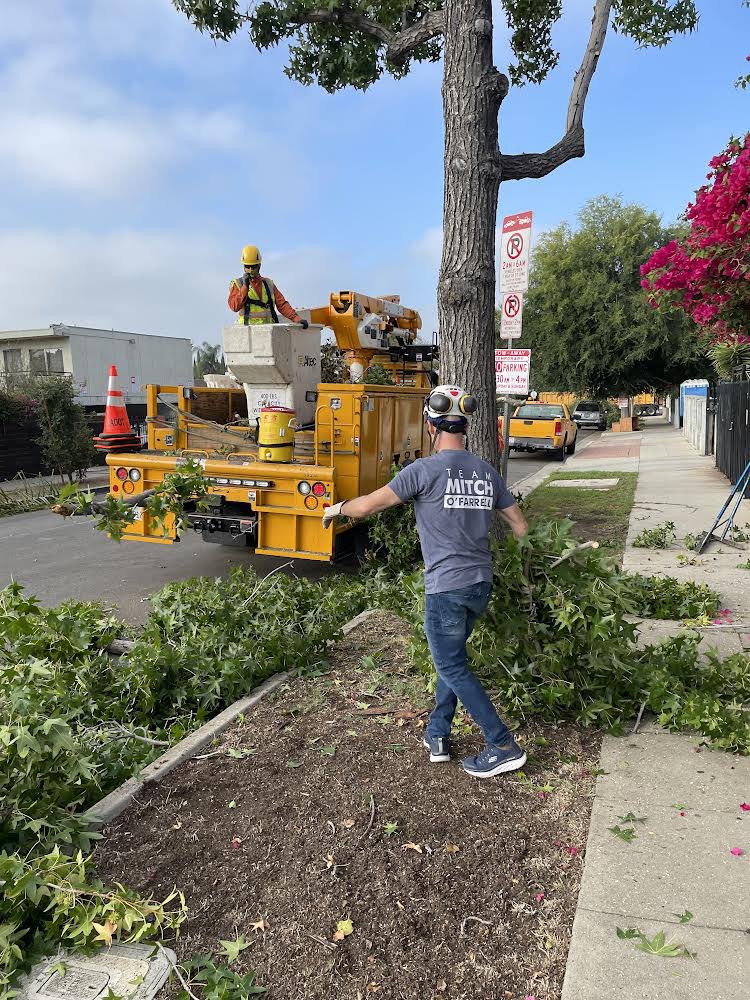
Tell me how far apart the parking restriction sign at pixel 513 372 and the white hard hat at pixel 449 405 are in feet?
11.6

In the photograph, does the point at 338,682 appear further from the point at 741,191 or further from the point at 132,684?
the point at 741,191

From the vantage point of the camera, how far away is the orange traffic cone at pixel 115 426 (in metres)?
7.26

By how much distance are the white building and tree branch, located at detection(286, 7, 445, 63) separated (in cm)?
1950

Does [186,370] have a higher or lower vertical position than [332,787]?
higher

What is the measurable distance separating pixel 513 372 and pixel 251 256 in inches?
110

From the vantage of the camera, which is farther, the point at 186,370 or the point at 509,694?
the point at 186,370

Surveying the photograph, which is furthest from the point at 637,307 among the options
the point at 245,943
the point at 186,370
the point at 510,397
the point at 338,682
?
the point at 245,943

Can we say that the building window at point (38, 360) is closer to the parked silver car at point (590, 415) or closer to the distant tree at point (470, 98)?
the distant tree at point (470, 98)

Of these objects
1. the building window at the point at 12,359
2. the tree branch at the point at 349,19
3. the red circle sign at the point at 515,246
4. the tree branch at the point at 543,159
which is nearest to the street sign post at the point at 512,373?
the red circle sign at the point at 515,246

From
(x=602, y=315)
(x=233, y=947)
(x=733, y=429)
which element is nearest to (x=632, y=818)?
(x=233, y=947)

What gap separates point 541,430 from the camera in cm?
2102

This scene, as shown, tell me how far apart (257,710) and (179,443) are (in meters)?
4.43

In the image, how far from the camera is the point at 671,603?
18.4ft

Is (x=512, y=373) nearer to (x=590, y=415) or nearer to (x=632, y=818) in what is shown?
(x=632, y=818)
